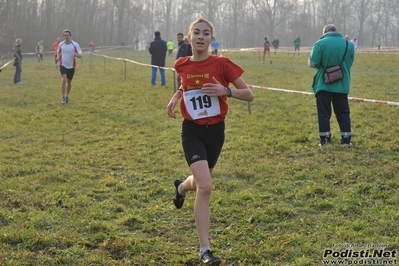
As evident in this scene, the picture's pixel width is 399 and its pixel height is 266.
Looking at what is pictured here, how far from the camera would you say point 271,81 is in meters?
18.9

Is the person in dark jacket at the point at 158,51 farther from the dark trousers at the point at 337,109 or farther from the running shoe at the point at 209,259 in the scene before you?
the running shoe at the point at 209,259

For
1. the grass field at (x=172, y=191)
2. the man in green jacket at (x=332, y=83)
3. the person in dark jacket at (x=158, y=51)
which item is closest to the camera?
the grass field at (x=172, y=191)

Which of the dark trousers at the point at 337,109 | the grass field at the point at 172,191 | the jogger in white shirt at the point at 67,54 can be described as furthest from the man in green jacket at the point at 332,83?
the jogger in white shirt at the point at 67,54

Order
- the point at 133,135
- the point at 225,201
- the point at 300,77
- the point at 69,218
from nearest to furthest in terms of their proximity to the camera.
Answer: the point at 69,218 → the point at 225,201 → the point at 133,135 → the point at 300,77

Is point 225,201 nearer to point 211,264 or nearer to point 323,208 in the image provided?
point 323,208

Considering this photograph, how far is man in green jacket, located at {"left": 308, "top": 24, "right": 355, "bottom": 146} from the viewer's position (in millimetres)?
7574

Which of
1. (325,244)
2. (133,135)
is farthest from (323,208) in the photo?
(133,135)

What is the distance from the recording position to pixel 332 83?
7.58 meters

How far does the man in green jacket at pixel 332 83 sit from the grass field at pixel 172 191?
0.35 meters

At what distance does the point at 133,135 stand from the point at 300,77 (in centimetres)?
1250

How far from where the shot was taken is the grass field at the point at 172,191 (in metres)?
4.21

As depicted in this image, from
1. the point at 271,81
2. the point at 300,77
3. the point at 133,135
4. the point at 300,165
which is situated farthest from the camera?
the point at 300,77

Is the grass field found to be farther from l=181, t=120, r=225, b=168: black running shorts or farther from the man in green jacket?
l=181, t=120, r=225, b=168: black running shorts

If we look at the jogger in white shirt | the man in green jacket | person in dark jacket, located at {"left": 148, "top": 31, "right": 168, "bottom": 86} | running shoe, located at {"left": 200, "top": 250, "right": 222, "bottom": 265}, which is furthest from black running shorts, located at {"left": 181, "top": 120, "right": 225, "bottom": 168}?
person in dark jacket, located at {"left": 148, "top": 31, "right": 168, "bottom": 86}
